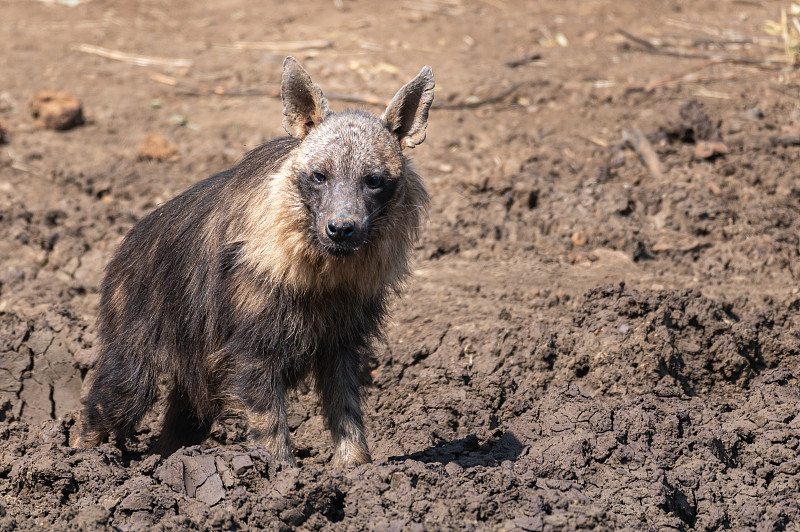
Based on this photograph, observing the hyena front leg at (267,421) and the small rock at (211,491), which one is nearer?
the small rock at (211,491)

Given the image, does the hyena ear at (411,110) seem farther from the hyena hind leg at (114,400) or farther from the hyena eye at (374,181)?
the hyena hind leg at (114,400)

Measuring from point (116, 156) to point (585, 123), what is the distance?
487 centimetres

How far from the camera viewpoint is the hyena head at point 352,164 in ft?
15.7

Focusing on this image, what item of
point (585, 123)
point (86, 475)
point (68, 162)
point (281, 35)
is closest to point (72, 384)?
point (86, 475)

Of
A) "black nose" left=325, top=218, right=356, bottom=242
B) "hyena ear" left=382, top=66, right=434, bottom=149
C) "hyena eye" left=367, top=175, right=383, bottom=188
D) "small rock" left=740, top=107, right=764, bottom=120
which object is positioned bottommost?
"small rock" left=740, top=107, right=764, bottom=120

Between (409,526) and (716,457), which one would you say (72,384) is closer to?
(409,526)

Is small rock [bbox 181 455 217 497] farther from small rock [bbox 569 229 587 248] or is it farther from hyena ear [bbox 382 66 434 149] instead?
small rock [bbox 569 229 587 248]

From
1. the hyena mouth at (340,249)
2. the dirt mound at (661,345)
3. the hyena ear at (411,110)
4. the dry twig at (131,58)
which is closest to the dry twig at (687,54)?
the dirt mound at (661,345)

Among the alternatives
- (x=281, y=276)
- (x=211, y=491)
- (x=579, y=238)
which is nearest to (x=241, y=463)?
(x=211, y=491)

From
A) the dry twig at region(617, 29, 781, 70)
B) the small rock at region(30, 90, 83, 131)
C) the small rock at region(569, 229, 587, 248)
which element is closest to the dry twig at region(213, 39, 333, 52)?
the small rock at region(30, 90, 83, 131)

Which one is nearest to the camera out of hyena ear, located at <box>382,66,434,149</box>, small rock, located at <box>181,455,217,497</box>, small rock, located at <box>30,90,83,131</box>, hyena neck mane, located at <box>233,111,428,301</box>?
small rock, located at <box>181,455,217,497</box>

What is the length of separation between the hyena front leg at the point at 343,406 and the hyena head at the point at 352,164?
863 mm

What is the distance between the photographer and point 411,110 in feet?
17.4

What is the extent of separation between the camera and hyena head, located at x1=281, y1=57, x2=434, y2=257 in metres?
4.78
